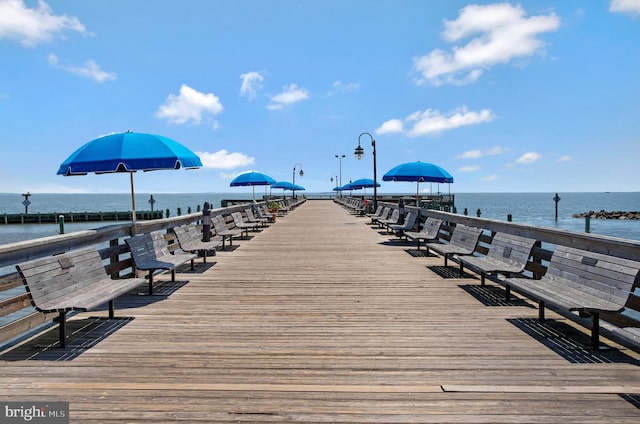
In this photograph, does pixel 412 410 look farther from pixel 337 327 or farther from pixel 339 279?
pixel 339 279

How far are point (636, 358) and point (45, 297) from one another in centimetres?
554

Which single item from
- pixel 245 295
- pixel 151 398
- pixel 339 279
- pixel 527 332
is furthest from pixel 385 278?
pixel 151 398

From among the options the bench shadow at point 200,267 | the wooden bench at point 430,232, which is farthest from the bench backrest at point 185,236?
the wooden bench at point 430,232

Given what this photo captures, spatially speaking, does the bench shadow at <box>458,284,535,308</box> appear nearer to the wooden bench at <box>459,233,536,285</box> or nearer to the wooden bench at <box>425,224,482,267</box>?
the wooden bench at <box>459,233,536,285</box>

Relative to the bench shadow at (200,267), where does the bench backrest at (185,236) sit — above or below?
above

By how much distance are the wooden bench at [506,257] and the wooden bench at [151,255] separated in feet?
14.7

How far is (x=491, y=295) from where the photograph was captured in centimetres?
631

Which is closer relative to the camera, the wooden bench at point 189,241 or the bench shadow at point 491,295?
the bench shadow at point 491,295

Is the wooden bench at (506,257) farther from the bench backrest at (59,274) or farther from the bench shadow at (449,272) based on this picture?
the bench backrest at (59,274)

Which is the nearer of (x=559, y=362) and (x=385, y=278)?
(x=559, y=362)

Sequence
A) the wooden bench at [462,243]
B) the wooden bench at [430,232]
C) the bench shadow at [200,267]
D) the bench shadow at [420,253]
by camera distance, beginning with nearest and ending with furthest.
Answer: the wooden bench at [462,243] → the bench shadow at [200,267] → the wooden bench at [430,232] → the bench shadow at [420,253]

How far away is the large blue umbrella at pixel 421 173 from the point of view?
44.5ft

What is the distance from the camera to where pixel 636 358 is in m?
3.86

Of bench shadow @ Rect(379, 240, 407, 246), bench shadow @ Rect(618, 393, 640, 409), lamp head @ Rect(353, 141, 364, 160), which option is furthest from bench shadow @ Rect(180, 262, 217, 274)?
lamp head @ Rect(353, 141, 364, 160)
